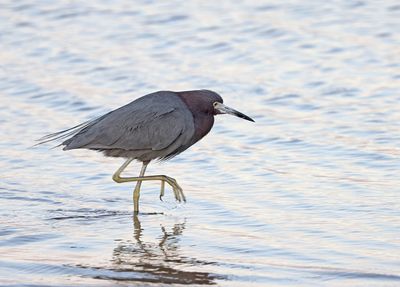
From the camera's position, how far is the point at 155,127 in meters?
8.16

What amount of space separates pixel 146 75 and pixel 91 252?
5.90 meters

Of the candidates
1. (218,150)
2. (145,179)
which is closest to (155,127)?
→ (145,179)

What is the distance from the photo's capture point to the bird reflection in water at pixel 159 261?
632cm

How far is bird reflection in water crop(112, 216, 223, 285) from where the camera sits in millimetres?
6316

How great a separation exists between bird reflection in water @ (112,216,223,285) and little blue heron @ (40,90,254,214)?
2.67 ft

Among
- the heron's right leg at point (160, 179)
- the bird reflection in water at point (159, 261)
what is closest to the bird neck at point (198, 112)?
the heron's right leg at point (160, 179)

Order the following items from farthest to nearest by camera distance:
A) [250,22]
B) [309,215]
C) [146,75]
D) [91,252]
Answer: [250,22]
[146,75]
[309,215]
[91,252]

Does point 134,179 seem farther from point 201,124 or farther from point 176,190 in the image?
point 201,124

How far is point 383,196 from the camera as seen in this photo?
315 inches

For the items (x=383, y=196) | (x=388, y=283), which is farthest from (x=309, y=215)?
(x=388, y=283)

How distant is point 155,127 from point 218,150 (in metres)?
1.60

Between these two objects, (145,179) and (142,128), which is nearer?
(142,128)

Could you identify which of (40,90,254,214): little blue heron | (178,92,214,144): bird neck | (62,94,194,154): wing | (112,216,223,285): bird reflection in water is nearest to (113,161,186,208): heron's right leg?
(40,90,254,214): little blue heron

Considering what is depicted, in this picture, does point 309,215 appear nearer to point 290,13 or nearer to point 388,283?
point 388,283
